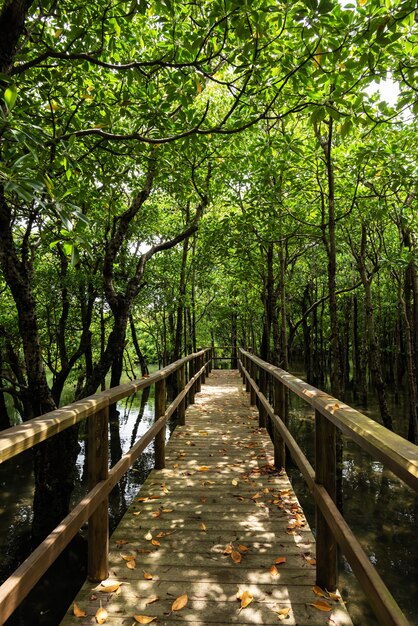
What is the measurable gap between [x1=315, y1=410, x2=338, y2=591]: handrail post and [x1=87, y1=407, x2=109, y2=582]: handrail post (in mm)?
1405

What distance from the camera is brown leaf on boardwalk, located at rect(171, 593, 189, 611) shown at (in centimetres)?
237

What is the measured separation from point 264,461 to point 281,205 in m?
6.18

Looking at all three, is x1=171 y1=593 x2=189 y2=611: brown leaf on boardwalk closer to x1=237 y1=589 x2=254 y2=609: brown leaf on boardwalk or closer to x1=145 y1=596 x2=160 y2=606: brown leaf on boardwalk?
x1=145 y1=596 x2=160 y2=606: brown leaf on boardwalk

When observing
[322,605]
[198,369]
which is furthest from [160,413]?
[198,369]

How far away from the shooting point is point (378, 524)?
830cm

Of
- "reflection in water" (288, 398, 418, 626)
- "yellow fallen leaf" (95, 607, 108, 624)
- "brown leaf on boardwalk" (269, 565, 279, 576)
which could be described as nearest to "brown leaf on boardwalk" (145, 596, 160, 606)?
"yellow fallen leaf" (95, 607, 108, 624)

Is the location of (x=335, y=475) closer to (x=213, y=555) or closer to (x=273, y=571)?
(x=273, y=571)

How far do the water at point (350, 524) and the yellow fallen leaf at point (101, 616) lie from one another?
167 inches

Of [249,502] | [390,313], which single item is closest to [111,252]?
[249,502]

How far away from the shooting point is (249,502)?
3.94 meters

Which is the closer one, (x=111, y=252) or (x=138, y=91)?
(x=138, y=91)

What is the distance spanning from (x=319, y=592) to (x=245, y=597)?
46 cm

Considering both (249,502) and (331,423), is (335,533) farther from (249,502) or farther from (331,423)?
(249,502)

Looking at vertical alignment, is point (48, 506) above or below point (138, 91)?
below
